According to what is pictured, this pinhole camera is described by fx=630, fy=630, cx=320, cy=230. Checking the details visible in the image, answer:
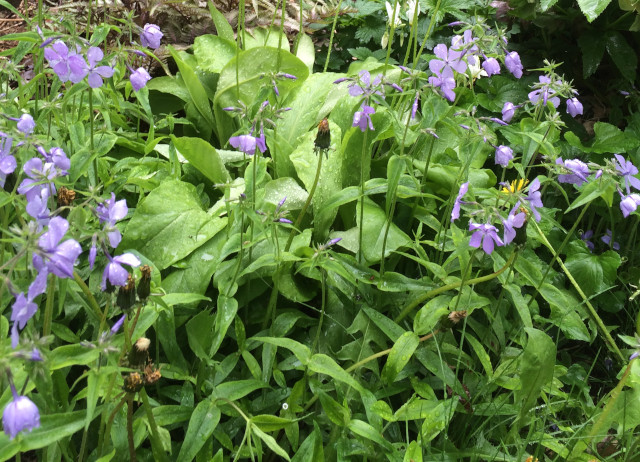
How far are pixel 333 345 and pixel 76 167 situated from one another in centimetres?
82

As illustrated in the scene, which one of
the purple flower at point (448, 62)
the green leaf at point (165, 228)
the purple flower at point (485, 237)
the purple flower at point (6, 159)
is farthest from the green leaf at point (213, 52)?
the purple flower at point (485, 237)

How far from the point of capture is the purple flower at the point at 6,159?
1161 millimetres

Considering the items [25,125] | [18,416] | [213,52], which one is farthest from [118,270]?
[213,52]

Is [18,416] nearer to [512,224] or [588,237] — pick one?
[512,224]

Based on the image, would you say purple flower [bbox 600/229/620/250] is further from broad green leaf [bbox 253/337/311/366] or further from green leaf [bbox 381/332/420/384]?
broad green leaf [bbox 253/337/311/366]

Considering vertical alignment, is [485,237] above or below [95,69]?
below

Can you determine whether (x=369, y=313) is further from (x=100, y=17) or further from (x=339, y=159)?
(x=100, y=17)

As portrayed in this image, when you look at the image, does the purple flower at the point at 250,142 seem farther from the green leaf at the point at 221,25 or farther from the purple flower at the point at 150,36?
the green leaf at the point at 221,25

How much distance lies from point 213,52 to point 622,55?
1.81 metres

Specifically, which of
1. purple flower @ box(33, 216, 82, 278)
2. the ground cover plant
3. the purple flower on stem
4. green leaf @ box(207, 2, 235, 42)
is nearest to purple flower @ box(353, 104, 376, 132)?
the ground cover plant

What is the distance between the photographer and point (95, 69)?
144cm

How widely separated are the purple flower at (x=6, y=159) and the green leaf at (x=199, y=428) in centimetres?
62

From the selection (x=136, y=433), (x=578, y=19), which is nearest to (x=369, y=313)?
(x=136, y=433)

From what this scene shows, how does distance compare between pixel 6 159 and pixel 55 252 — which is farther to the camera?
pixel 6 159
